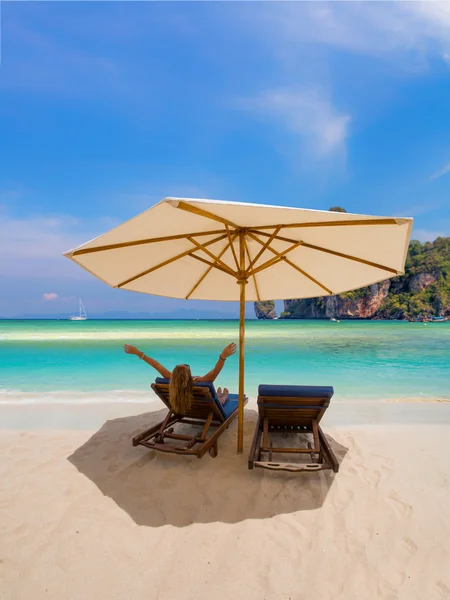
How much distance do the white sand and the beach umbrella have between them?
0.92 m

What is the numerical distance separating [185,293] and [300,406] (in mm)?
2546

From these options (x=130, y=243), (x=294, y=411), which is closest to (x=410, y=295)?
(x=294, y=411)

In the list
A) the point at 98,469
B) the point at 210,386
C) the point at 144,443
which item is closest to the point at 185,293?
the point at 210,386

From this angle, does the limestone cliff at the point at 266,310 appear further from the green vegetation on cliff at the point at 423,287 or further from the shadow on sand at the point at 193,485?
the shadow on sand at the point at 193,485

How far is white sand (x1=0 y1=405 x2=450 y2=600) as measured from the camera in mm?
1819

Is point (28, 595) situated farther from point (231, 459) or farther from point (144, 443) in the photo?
point (231, 459)

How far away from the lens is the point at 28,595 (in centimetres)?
175

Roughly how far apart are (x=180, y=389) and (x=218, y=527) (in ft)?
4.42

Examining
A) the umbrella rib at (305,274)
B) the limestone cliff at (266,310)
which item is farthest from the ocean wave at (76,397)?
the limestone cliff at (266,310)

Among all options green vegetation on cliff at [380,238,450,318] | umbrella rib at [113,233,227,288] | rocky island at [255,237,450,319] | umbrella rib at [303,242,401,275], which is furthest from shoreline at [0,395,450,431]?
rocky island at [255,237,450,319]

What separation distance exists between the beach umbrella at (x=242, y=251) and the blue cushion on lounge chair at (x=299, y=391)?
0.32 m

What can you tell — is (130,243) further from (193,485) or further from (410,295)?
(410,295)

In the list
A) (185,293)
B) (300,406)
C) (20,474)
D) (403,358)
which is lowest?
(403,358)

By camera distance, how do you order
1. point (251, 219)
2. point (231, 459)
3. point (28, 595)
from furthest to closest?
point (231, 459) < point (251, 219) < point (28, 595)
